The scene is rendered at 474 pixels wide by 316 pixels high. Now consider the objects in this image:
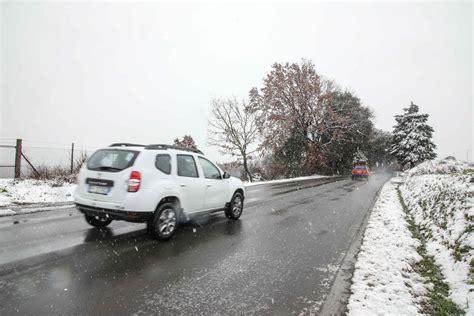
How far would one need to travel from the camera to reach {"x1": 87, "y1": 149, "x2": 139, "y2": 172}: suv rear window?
5.38 m

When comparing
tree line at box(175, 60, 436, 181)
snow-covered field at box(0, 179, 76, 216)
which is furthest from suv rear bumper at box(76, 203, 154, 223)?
tree line at box(175, 60, 436, 181)

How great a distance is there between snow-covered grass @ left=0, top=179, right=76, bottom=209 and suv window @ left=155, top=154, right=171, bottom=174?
6137 millimetres

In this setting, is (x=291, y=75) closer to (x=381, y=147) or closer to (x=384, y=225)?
(x=384, y=225)

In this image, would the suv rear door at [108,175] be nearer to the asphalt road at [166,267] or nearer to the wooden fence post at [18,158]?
the asphalt road at [166,267]

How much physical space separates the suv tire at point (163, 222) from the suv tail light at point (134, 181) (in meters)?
0.66

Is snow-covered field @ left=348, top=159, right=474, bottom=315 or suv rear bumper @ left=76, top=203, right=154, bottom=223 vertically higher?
suv rear bumper @ left=76, top=203, right=154, bottom=223

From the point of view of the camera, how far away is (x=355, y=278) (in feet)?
13.8

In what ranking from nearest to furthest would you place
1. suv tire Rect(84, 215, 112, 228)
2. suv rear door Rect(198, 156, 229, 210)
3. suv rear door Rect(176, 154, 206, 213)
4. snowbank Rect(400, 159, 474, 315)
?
1. snowbank Rect(400, 159, 474, 315)
2. suv rear door Rect(176, 154, 206, 213)
3. suv tire Rect(84, 215, 112, 228)
4. suv rear door Rect(198, 156, 229, 210)

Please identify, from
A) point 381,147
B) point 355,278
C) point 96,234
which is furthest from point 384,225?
point 381,147

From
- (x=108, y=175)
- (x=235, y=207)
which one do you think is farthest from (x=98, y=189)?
(x=235, y=207)

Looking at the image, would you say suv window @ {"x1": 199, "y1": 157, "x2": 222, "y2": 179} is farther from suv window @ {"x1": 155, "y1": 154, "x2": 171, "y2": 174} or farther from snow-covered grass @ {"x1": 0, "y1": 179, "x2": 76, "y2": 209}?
snow-covered grass @ {"x1": 0, "y1": 179, "x2": 76, "y2": 209}

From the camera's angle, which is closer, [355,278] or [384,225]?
[355,278]

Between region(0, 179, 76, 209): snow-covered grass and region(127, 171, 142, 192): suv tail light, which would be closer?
region(127, 171, 142, 192): suv tail light

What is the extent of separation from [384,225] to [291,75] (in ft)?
105
